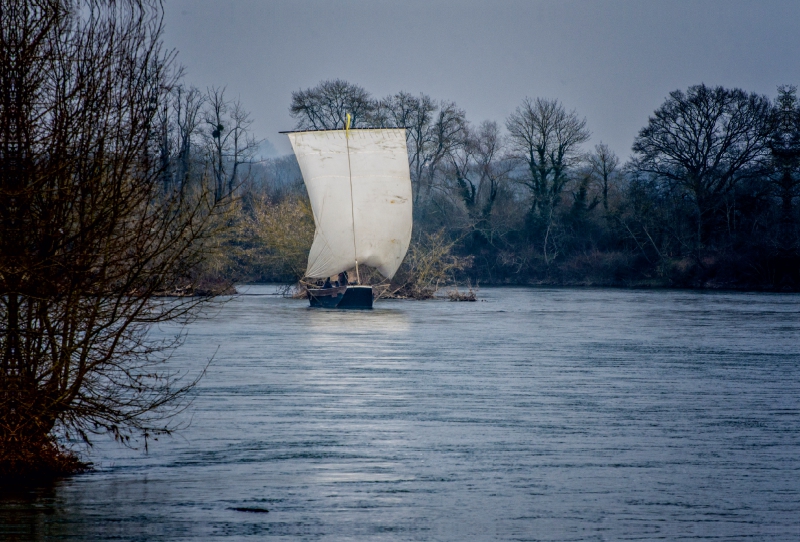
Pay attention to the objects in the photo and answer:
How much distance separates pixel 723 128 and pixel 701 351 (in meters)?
26.9

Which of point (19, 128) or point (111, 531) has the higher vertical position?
point (19, 128)

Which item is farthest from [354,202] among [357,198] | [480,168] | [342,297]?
[480,168]

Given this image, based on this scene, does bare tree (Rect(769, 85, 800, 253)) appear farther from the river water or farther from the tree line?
the river water

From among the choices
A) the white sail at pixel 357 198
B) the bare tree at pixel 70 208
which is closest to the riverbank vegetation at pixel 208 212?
the bare tree at pixel 70 208

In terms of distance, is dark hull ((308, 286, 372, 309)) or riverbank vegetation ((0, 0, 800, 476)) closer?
riverbank vegetation ((0, 0, 800, 476))

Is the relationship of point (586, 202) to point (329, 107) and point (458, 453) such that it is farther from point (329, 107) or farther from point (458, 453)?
point (458, 453)

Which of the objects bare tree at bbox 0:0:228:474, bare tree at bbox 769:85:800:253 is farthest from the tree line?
bare tree at bbox 0:0:228:474

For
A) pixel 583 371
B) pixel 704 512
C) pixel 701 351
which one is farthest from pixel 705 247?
pixel 704 512

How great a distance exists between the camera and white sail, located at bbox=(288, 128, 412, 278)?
3403 cm

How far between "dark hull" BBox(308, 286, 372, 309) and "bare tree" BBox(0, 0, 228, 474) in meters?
26.1

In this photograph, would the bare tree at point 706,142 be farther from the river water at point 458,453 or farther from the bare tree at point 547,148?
the river water at point 458,453

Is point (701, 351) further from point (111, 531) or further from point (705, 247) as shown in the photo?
point (705, 247)

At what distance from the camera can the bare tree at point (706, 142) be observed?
42594 mm

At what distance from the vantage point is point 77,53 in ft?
21.2
